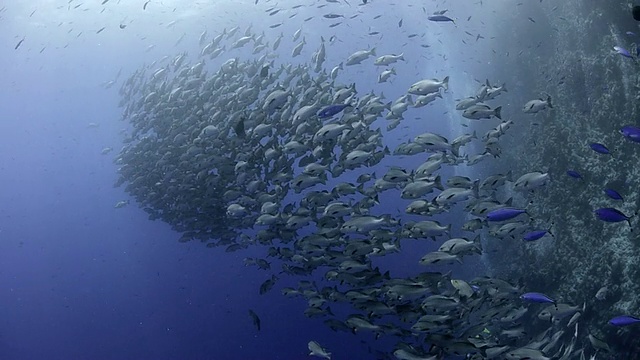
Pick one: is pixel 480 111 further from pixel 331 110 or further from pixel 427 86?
pixel 331 110

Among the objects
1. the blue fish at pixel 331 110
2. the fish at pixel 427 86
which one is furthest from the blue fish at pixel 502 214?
the blue fish at pixel 331 110

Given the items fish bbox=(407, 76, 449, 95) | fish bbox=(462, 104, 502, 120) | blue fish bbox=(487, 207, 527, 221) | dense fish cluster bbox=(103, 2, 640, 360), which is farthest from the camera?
fish bbox=(407, 76, 449, 95)

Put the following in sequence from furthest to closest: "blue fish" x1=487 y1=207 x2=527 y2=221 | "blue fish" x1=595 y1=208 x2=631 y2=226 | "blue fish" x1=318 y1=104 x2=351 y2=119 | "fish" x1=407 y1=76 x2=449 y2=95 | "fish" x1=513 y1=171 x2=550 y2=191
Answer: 1. "fish" x1=407 y1=76 x2=449 y2=95
2. "blue fish" x1=318 y1=104 x2=351 y2=119
3. "fish" x1=513 y1=171 x2=550 y2=191
4. "blue fish" x1=487 y1=207 x2=527 y2=221
5. "blue fish" x1=595 y1=208 x2=631 y2=226

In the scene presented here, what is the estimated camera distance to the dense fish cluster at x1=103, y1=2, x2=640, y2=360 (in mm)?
7152

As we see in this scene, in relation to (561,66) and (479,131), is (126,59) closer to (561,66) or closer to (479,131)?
(479,131)

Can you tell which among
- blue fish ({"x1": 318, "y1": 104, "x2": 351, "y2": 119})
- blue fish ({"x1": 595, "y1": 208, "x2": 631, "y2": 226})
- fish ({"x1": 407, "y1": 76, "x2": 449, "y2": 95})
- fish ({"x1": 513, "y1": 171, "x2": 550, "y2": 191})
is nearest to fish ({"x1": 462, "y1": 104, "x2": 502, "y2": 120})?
fish ({"x1": 407, "y1": 76, "x2": 449, "y2": 95})

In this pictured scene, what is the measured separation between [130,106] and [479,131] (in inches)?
584

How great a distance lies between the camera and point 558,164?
13.0 meters

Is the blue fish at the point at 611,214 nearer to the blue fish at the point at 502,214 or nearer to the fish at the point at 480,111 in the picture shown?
the blue fish at the point at 502,214

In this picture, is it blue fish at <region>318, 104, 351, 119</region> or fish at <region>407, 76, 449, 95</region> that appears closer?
blue fish at <region>318, 104, 351, 119</region>

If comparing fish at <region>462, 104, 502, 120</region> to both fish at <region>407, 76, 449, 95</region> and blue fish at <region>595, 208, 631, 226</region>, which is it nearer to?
fish at <region>407, 76, 449, 95</region>

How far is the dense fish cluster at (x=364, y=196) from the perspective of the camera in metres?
7.15

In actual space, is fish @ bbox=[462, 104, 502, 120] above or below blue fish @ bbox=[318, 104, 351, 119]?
below

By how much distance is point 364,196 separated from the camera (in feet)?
30.6
